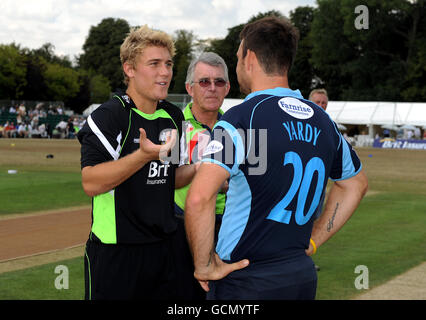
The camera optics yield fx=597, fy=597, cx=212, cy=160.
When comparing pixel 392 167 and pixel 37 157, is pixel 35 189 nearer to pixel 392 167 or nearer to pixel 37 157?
pixel 37 157

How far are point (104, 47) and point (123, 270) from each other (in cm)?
13158

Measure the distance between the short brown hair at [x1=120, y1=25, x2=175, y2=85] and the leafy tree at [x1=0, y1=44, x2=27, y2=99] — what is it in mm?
74283

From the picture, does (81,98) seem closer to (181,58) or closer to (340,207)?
(181,58)

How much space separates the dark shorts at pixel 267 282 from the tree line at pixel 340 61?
215 ft

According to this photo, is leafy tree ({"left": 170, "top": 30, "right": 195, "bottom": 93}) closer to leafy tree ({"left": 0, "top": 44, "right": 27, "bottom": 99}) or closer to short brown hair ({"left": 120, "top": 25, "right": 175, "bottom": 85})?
leafy tree ({"left": 0, "top": 44, "right": 27, "bottom": 99})

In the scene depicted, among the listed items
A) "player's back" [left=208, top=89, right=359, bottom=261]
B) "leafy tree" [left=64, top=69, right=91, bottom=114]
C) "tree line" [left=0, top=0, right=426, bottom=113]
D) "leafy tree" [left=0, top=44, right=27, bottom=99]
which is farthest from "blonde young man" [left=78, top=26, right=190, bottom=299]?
"leafy tree" [left=64, top=69, right=91, bottom=114]

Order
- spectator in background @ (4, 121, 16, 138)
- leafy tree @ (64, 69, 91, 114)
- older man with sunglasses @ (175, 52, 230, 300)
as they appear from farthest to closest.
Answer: leafy tree @ (64, 69, 91, 114)
spectator in background @ (4, 121, 16, 138)
older man with sunglasses @ (175, 52, 230, 300)

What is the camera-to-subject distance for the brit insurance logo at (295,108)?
3.38 metres

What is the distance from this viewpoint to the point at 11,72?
7494 centimetres

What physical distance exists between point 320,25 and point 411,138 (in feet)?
111

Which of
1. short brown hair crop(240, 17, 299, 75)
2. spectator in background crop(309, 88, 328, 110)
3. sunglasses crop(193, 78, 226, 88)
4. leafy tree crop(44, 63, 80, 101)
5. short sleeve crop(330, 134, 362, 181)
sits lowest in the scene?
short sleeve crop(330, 134, 362, 181)

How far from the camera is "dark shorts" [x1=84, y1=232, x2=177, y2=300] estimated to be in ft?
13.5

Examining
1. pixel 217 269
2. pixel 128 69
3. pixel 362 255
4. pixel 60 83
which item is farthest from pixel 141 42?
pixel 60 83

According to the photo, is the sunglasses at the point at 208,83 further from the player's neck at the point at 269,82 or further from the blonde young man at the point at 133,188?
the player's neck at the point at 269,82
